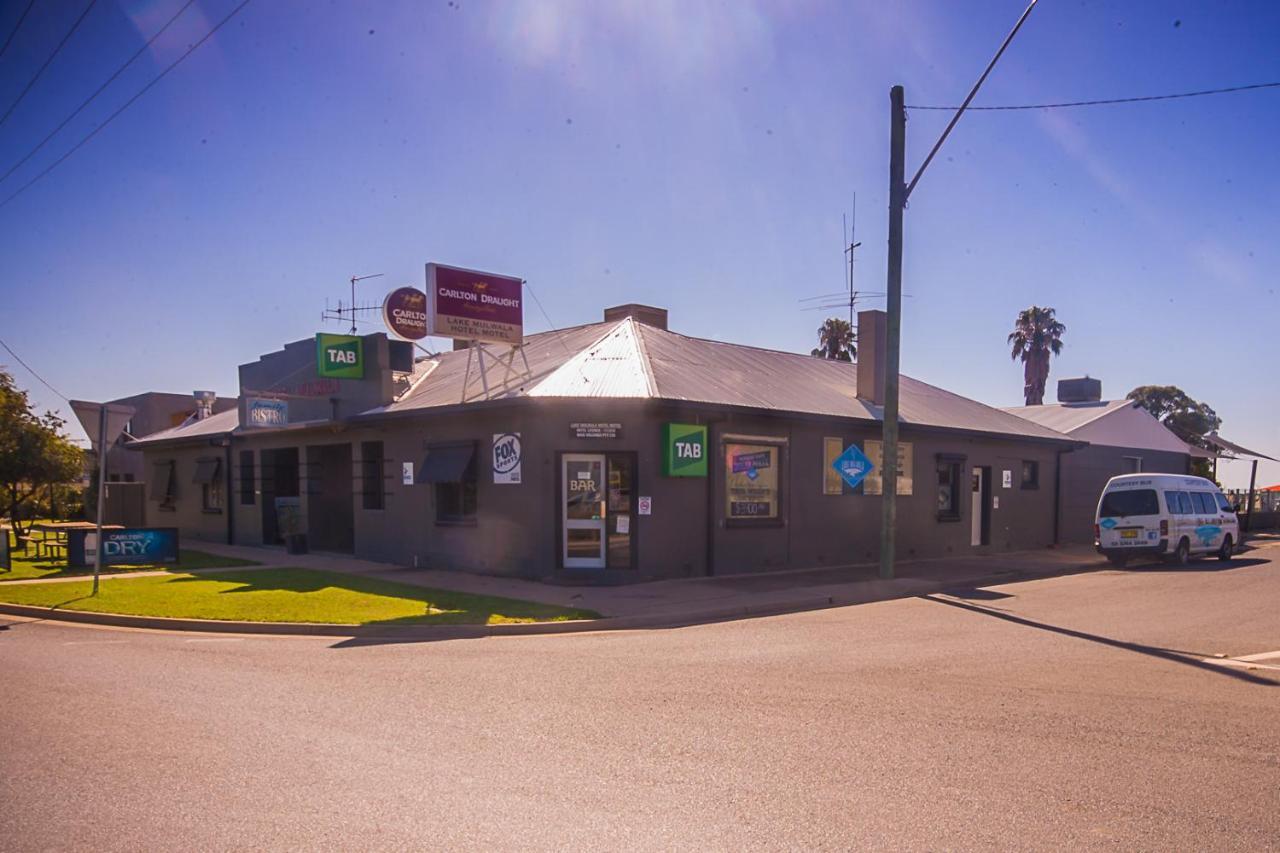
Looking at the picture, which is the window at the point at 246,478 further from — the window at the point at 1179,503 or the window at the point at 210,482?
the window at the point at 1179,503

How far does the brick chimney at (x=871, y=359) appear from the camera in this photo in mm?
22500

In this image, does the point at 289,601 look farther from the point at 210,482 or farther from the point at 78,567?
the point at 210,482

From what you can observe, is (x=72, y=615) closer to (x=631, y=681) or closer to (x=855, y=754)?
(x=631, y=681)

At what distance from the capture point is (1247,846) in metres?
4.47

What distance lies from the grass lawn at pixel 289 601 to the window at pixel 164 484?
1426cm

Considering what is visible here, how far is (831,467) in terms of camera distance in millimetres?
19797

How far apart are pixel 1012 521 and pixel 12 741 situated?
962 inches

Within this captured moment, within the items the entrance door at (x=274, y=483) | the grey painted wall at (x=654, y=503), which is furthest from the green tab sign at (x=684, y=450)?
the entrance door at (x=274, y=483)

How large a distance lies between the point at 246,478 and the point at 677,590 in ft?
55.3

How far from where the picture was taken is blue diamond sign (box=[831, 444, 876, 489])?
19.8 m

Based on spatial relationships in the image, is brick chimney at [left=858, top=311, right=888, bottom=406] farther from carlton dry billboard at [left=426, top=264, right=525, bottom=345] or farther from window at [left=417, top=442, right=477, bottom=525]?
window at [left=417, top=442, right=477, bottom=525]

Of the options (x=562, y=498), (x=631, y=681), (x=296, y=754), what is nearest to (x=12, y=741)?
(x=296, y=754)

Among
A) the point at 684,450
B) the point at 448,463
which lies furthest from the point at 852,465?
the point at 448,463

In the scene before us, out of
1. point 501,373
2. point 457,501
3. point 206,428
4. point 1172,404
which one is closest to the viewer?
point 457,501
